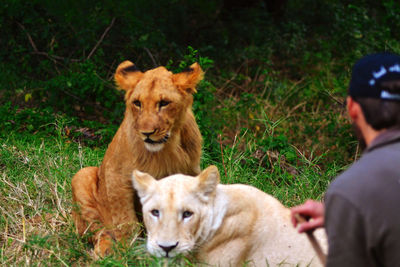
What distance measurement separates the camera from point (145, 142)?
3855mm

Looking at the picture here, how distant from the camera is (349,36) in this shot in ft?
30.7

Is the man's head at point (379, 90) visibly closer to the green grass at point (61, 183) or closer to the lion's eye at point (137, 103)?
the green grass at point (61, 183)

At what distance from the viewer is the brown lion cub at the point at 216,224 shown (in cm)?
316

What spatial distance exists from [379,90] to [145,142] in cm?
196

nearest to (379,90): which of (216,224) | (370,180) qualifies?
(370,180)

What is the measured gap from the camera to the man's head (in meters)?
2.21

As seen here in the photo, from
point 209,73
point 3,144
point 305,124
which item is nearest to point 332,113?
point 305,124

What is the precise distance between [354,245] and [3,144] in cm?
466

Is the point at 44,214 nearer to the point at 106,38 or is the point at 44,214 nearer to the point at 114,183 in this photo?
the point at 114,183

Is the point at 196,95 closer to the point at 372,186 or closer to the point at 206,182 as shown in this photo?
the point at 206,182

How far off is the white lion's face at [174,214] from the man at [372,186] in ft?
3.69

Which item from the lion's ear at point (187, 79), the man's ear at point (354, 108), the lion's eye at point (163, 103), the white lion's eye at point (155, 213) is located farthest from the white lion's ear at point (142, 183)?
the man's ear at point (354, 108)

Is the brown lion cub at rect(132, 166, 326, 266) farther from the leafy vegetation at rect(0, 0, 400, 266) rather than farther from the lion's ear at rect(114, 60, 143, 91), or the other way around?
the lion's ear at rect(114, 60, 143, 91)

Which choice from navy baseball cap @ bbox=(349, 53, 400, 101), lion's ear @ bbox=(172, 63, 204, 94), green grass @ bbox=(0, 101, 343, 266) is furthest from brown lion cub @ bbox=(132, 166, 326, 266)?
navy baseball cap @ bbox=(349, 53, 400, 101)
